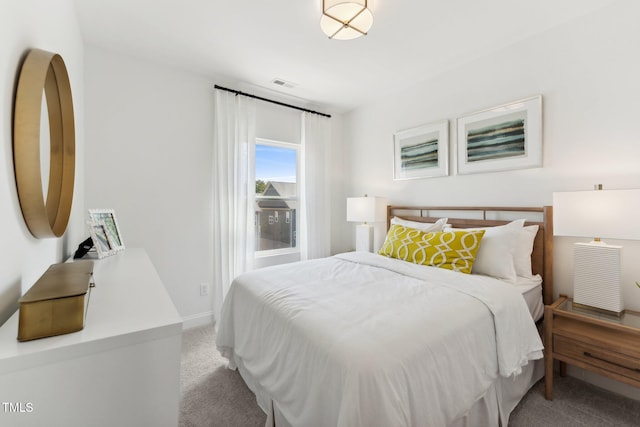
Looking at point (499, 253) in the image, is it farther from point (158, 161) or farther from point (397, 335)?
point (158, 161)

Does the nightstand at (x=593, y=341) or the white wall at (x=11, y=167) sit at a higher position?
the white wall at (x=11, y=167)

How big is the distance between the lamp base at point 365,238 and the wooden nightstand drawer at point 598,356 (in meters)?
1.93

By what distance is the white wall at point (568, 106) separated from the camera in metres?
1.82

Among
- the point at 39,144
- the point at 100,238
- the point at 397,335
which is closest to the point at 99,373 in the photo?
the point at 39,144


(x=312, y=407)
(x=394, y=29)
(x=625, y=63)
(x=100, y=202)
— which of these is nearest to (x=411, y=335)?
(x=312, y=407)

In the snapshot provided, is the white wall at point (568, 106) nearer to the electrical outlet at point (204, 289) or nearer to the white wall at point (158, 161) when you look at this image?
the white wall at point (158, 161)

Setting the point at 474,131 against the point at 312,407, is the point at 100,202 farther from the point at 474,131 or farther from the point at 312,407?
the point at 474,131

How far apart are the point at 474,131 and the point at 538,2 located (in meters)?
0.98

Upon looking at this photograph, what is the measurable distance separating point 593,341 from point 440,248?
994mm

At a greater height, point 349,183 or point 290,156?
point 290,156

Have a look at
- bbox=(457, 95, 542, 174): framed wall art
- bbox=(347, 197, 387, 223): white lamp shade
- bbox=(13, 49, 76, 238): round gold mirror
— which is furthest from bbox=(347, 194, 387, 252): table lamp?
bbox=(13, 49, 76, 238): round gold mirror

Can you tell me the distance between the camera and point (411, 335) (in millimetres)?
1188

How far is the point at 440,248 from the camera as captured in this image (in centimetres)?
223

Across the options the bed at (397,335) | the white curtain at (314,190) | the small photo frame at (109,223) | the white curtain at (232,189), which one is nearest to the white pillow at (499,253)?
the bed at (397,335)
